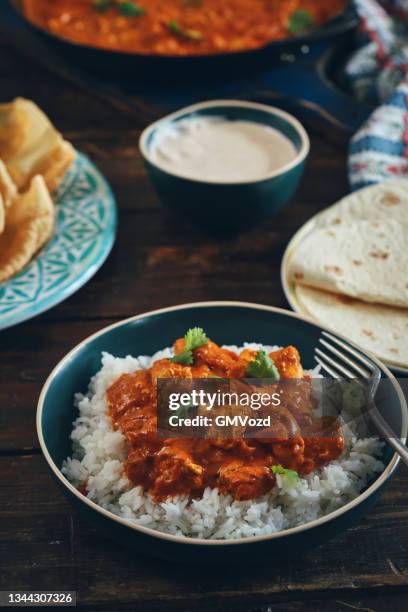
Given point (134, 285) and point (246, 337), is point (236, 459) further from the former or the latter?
point (134, 285)

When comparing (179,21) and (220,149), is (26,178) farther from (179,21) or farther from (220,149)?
(179,21)

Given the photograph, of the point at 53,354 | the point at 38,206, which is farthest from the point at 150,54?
the point at 53,354

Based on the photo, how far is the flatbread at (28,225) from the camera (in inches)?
107

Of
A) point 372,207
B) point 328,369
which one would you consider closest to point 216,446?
point 328,369

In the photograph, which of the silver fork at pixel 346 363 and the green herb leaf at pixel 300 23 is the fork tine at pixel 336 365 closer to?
the silver fork at pixel 346 363

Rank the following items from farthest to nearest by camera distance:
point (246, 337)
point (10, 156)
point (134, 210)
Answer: point (134, 210) → point (10, 156) → point (246, 337)

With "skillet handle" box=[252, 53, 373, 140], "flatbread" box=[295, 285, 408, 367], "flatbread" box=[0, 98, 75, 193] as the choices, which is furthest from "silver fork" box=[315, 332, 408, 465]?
"skillet handle" box=[252, 53, 373, 140]

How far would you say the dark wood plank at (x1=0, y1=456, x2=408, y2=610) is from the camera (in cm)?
186

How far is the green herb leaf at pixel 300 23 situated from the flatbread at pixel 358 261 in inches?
59.3

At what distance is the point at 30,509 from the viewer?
2.08 metres

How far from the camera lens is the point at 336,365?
2.21m

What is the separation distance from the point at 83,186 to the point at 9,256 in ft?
1.83

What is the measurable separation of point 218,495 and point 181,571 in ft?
0.66

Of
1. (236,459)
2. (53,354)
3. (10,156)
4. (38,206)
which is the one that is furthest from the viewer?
(10,156)
